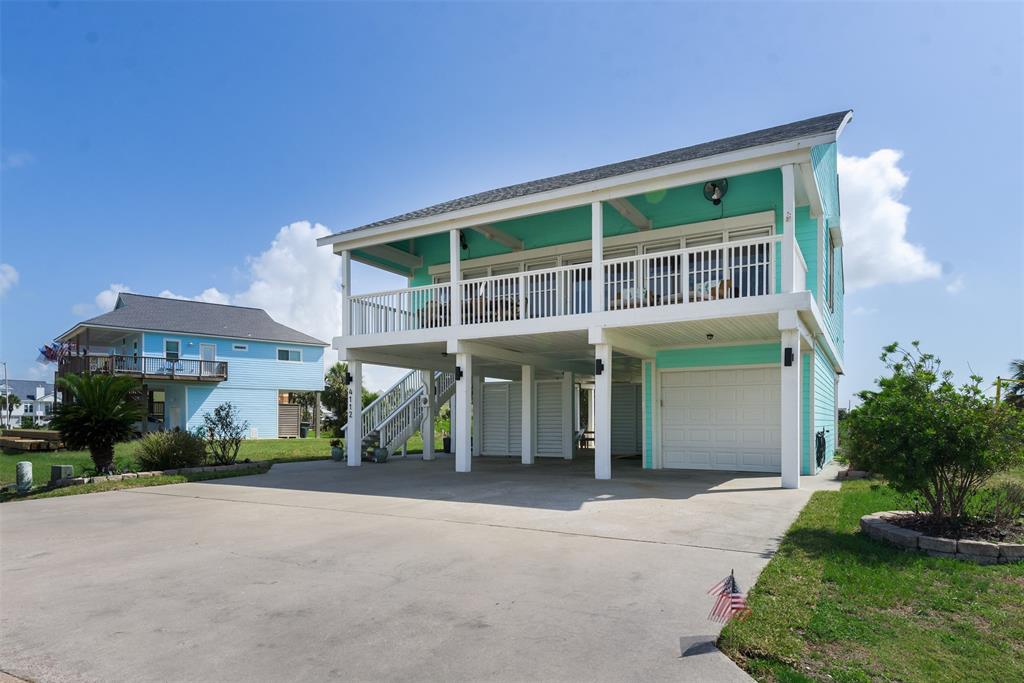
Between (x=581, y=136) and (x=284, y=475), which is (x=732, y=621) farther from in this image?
(x=581, y=136)

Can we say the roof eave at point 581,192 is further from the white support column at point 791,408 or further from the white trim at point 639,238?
the white support column at point 791,408

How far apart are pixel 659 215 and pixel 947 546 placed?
9.80 m

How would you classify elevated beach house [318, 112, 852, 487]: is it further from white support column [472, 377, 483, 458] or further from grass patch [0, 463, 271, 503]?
grass patch [0, 463, 271, 503]

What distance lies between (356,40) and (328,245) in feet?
16.4

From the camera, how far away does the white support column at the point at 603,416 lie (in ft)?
37.7

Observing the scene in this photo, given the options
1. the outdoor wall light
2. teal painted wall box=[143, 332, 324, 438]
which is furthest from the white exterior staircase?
teal painted wall box=[143, 332, 324, 438]

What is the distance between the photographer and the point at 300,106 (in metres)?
14.9

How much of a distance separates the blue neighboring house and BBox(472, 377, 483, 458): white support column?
763 inches

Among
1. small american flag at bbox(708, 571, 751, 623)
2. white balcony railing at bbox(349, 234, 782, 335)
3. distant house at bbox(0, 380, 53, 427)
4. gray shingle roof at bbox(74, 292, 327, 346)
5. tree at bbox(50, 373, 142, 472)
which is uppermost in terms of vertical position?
gray shingle roof at bbox(74, 292, 327, 346)

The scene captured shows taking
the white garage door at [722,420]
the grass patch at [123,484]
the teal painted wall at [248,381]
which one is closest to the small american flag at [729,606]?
the white garage door at [722,420]

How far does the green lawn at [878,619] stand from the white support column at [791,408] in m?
4.38

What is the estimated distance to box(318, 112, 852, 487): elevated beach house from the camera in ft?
34.7

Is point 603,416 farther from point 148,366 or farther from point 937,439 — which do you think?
point 148,366

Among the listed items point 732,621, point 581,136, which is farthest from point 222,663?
point 581,136
